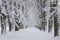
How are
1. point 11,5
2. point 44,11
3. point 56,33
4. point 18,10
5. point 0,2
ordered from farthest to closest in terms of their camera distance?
point 44,11 → point 18,10 → point 11,5 → point 0,2 → point 56,33

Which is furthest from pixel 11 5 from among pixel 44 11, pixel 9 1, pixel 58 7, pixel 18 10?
pixel 44 11

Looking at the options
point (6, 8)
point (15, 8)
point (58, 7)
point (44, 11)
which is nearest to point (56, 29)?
point (58, 7)

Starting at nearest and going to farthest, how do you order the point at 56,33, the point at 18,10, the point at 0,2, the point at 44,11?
the point at 56,33 → the point at 0,2 → the point at 18,10 → the point at 44,11

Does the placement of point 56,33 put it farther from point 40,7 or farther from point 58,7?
point 40,7

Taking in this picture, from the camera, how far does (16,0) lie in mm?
23047

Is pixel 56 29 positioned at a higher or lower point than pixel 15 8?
lower

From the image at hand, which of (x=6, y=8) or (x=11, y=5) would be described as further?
(x=11, y=5)

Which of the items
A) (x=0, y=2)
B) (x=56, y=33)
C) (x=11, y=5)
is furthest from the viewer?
(x=11, y=5)

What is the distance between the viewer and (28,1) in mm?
30344

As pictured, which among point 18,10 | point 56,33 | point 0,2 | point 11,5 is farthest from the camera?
point 18,10

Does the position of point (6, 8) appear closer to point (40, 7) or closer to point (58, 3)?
point (58, 3)

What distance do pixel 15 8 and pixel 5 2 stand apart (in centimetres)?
324

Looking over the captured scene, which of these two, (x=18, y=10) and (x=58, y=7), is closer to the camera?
(x=58, y=7)

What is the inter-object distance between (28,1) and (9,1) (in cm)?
932
